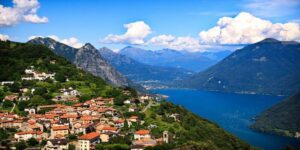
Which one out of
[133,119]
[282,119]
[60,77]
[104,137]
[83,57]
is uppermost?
[83,57]

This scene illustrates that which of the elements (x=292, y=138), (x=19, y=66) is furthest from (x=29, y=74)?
(x=292, y=138)

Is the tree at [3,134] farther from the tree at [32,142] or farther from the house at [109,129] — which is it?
the house at [109,129]

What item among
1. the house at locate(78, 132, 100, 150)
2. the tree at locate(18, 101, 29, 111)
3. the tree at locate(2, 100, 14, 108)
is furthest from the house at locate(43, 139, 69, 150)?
the tree at locate(2, 100, 14, 108)

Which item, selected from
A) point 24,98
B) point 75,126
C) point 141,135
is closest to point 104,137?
point 141,135

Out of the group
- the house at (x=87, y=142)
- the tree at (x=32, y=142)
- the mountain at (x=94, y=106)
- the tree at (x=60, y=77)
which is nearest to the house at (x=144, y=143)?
the mountain at (x=94, y=106)

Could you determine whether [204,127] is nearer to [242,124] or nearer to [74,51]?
[242,124]

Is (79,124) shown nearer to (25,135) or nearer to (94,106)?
(25,135)

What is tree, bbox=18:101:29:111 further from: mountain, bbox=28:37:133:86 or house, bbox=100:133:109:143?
mountain, bbox=28:37:133:86

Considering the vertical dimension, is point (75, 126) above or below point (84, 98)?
below
